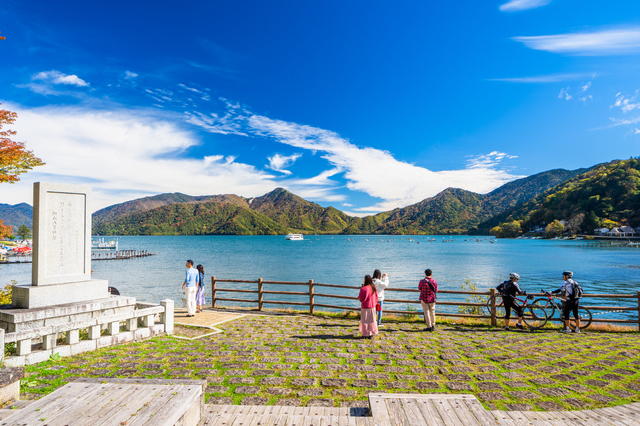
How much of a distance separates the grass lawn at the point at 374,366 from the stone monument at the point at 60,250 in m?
1.50

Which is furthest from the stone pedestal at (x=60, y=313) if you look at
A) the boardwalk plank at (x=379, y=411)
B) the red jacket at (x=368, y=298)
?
the boardwalk plank at (x=379, y=411)

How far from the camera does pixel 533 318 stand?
33.4ft

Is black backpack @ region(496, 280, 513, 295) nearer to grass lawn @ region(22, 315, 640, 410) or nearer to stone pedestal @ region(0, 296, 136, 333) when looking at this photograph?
grass lawn @ region(22, 315, 640, 410)

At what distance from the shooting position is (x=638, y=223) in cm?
10906

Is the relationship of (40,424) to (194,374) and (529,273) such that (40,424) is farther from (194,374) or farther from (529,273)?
(529,273)

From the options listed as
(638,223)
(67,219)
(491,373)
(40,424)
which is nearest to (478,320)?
(491,373)

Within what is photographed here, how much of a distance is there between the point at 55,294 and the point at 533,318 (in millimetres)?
13329

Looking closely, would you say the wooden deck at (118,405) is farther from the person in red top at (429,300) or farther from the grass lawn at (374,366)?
the person in red top at (429,300)

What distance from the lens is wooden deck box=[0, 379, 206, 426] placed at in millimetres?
2873

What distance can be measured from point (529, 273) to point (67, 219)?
169 ft

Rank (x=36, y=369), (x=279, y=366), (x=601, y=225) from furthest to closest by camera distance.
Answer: (x=601, y=225)
(x=279, y=366)
(x=36, y=369)

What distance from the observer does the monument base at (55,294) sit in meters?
6.47

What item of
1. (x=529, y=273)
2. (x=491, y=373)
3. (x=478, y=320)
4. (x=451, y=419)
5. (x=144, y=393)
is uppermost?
(x=144, y=393)

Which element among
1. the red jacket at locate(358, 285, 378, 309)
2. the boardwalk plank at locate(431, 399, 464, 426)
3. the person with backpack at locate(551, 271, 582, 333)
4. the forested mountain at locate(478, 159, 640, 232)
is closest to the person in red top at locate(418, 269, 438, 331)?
the red jacket at locate(358, 285, 378, 309)
